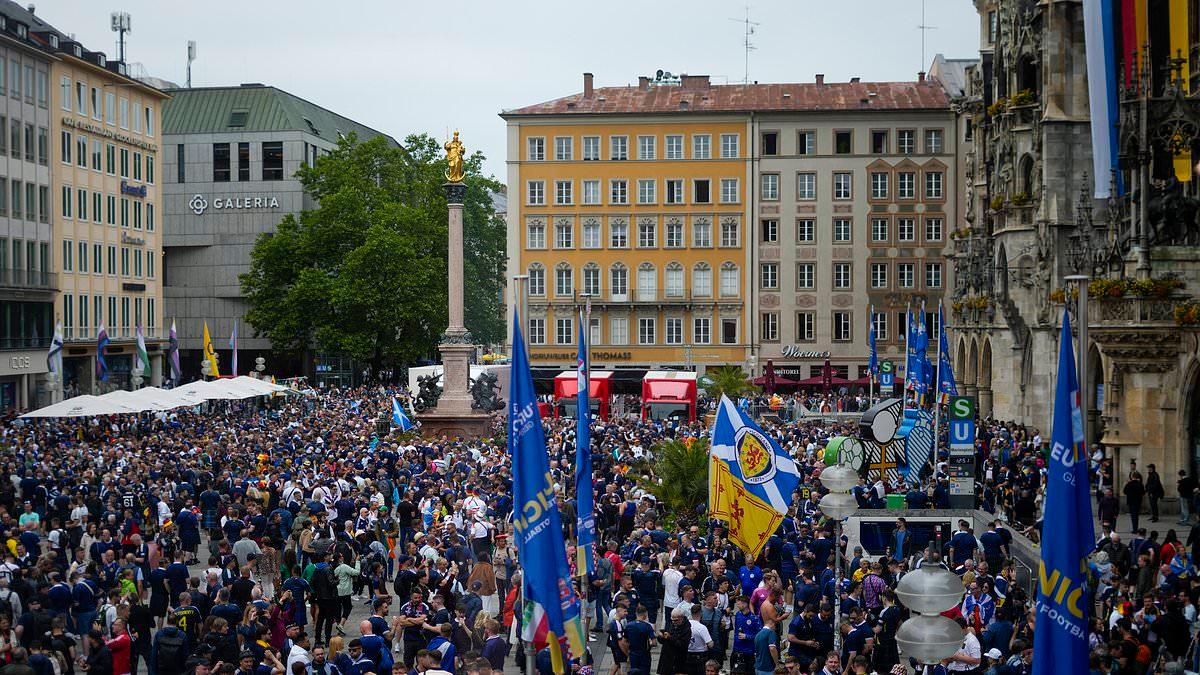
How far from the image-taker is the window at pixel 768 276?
75625 mm

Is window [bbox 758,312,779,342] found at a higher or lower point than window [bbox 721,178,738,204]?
lower

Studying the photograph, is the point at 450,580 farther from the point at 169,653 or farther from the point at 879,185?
the point at 879,185

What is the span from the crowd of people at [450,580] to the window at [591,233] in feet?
142

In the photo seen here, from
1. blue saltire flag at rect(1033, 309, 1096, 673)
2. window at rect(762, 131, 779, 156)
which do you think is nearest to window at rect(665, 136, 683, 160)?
window at rect(762, 131, 779, 156)

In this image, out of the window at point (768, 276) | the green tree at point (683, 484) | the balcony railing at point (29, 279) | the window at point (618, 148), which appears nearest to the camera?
the green tree at point (683, 484)

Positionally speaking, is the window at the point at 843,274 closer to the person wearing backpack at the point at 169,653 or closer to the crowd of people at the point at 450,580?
the crowd of people at the point at 450,580

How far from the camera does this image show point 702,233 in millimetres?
76438

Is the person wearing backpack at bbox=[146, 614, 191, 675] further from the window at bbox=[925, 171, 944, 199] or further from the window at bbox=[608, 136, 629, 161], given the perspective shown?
the window at bbox=[925, 171, 944, 199]

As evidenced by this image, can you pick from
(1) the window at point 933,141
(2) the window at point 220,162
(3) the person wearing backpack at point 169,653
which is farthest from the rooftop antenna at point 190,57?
(3) the person wearing backpack at point 169,653

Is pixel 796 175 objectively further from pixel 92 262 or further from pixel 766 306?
pixel 92 262

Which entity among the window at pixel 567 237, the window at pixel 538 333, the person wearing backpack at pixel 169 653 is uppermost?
the window at pixel 567 237

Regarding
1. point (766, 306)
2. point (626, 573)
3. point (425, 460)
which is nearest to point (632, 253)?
point (766, 306)

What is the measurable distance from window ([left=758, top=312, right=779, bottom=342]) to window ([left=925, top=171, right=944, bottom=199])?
10108 millimetres

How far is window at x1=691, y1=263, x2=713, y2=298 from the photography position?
7612 centimetres
